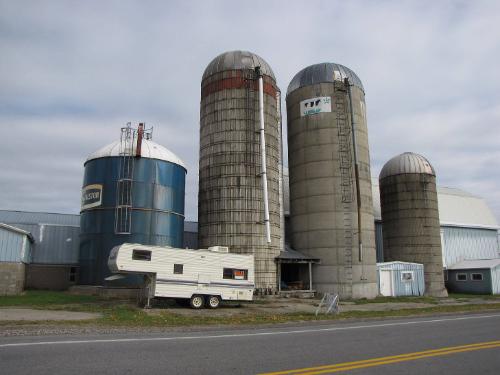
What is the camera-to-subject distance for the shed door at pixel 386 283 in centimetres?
4131

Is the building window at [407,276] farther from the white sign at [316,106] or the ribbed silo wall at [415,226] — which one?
the white sign at [316,106]

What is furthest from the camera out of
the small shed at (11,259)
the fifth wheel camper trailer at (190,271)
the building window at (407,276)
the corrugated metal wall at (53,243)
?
the building window at (407,276)

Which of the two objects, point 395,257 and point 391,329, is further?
point 395,257

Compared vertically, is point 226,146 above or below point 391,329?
above

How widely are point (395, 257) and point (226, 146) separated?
24.3m

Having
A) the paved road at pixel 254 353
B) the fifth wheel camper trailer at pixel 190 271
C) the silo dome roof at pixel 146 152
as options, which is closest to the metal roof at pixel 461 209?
the silo dome roof at pixel 146 152

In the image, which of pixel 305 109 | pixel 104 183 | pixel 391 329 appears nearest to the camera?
pixel 391 329

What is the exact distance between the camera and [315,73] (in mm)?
41906

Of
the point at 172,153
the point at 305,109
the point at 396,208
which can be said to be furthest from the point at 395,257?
the point at 172,153

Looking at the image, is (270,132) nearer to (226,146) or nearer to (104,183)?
(226,146)

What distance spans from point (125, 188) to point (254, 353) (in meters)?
26.4

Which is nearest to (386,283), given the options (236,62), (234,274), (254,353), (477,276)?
(477,276)

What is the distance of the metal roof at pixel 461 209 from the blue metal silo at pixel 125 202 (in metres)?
32.1

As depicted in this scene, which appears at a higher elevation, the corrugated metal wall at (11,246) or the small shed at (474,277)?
the corrugated metal wall at (11,246)
